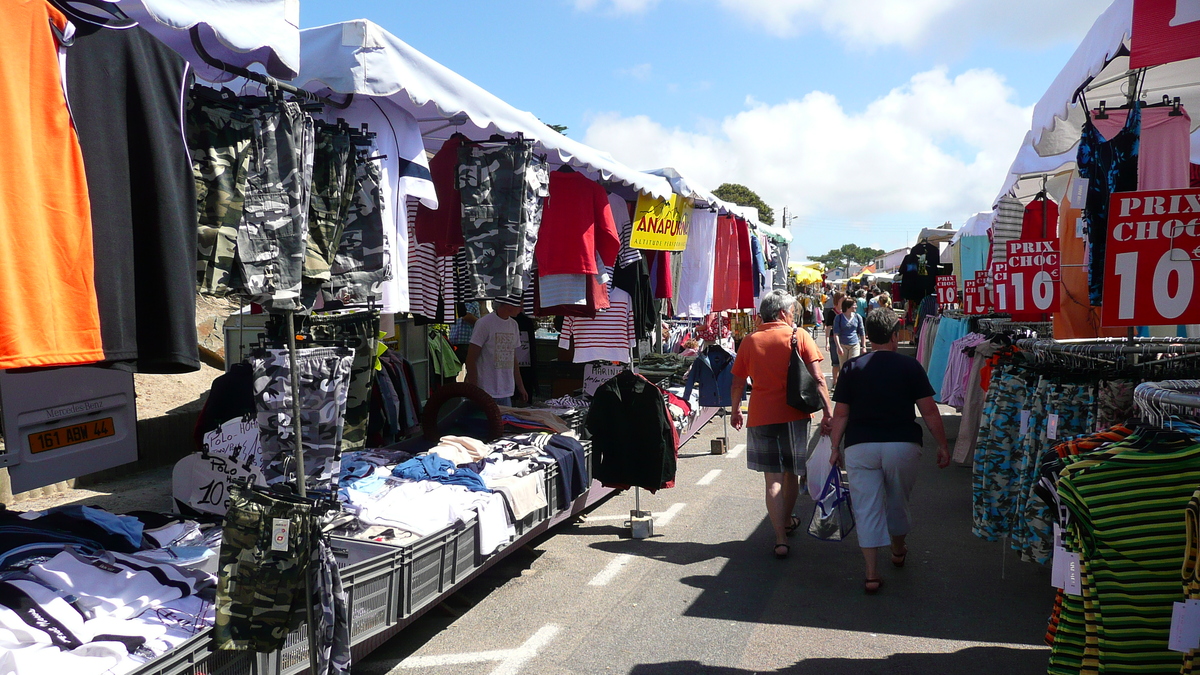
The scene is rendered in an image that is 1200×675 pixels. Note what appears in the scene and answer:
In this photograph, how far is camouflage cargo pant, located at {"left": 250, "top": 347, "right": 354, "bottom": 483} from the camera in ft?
11.7

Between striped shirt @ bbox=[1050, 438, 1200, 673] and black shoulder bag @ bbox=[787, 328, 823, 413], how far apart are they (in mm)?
3222

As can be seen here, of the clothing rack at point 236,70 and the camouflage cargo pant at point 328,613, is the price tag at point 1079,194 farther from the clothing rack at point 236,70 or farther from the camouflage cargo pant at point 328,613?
the camouflage cargo pant at point 328,613

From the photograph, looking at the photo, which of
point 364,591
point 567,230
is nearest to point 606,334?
point 567,230

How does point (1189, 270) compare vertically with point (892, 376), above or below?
above

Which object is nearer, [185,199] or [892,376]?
[185,199]

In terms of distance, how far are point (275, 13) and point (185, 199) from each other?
36.0 inches

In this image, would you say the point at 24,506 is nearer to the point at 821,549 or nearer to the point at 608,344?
the point at 608,344

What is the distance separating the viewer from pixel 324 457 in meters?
3.79

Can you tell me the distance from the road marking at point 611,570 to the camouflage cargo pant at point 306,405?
7.52 ft

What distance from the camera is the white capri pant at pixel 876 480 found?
203 inches

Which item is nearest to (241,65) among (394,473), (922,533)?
(394,473)

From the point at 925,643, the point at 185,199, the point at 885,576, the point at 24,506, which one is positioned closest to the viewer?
the point at 185,199

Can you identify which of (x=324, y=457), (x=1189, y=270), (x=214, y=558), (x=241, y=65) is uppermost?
Answer: (x=241, y=65)

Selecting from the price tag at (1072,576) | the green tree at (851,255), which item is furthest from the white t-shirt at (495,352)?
the green tree at (851,255)
